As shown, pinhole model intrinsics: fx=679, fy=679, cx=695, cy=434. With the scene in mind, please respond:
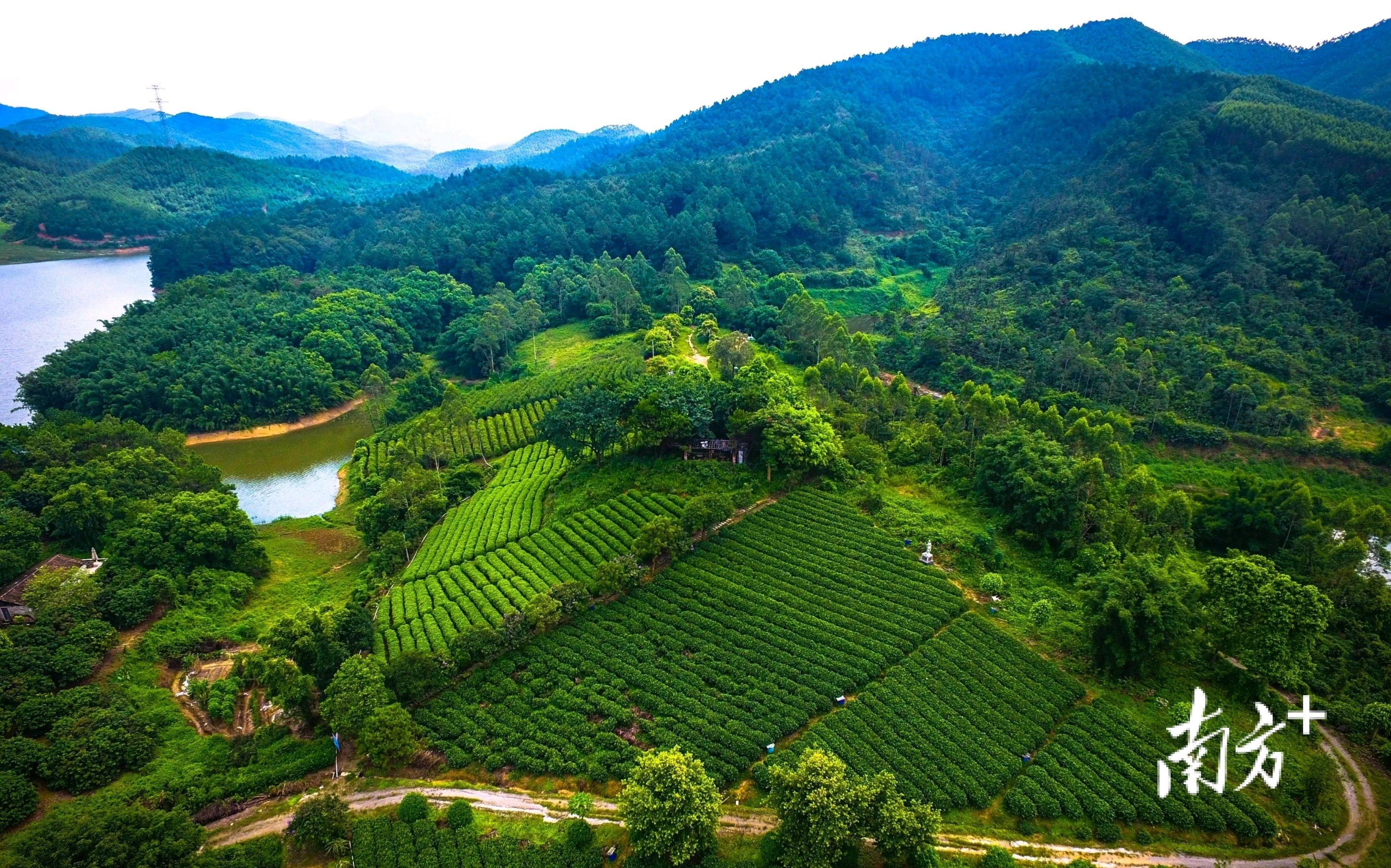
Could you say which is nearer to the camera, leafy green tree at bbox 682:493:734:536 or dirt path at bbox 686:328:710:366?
leafy green tree at bbox 682:493:734:536

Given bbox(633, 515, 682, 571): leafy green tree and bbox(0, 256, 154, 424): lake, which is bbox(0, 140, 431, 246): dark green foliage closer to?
bbox(0, 256, 154, 424): lake

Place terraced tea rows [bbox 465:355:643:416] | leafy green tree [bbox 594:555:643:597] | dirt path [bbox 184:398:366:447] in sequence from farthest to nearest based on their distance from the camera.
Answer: dirt path [bbox 184:398:366:447] → terraced tea rows [bbox 465:355:643:416] → leafy green tree [bbox 594:555:643:597]

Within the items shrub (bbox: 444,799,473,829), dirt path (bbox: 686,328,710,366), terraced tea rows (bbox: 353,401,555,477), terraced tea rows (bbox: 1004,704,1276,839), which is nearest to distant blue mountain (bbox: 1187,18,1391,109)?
dirt path (bbox: 686,328,710,366)

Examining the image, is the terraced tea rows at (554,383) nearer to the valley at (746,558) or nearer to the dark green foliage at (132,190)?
the valley at (746,558)

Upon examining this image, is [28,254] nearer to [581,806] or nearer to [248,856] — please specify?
[248,856]

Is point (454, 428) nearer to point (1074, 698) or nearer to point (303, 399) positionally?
point (303, 399)
